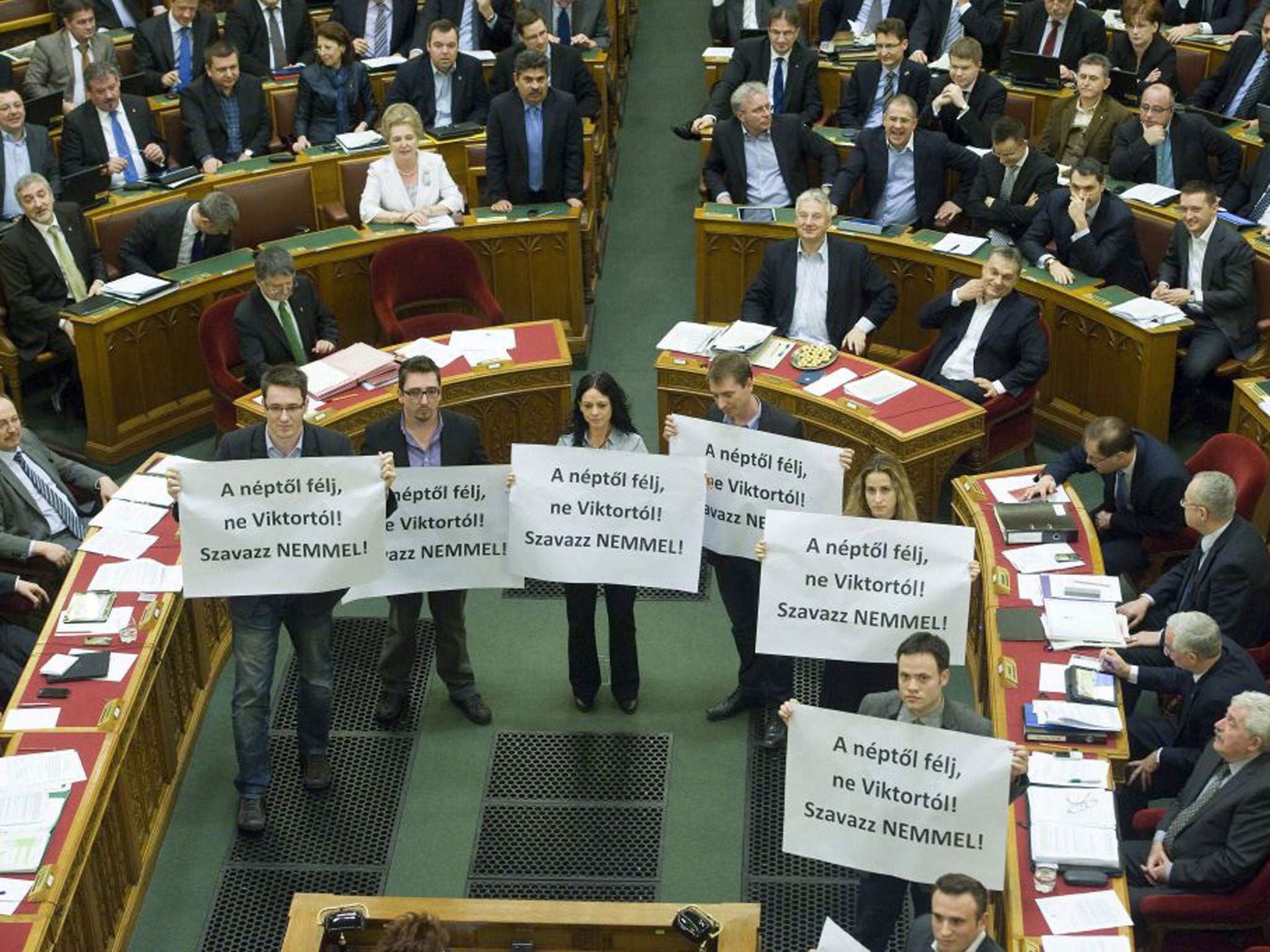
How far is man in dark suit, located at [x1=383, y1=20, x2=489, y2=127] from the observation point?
40.0 feet

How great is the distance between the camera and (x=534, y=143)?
1126cm

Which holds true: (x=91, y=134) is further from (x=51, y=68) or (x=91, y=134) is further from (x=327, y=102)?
(x=327, y=102)

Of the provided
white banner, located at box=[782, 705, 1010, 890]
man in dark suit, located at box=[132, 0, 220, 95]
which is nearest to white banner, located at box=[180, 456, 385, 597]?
white banner, located at box=[782, 705, 1010, 890]

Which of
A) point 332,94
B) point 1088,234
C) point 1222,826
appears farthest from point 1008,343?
point 332,94

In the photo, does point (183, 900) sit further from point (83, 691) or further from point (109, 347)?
point (109, 347)

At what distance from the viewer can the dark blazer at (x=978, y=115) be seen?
11.7 metres

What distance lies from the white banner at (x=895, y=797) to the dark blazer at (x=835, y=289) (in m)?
4.17

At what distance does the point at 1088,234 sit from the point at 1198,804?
4784 millimetres

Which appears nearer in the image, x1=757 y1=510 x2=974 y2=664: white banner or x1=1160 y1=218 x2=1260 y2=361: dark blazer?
x1=757 y1=510 x2=974 y2=664: white banner

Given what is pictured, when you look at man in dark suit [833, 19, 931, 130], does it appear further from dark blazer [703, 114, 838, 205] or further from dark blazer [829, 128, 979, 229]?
dark blazer [829, 128, 979, 229]

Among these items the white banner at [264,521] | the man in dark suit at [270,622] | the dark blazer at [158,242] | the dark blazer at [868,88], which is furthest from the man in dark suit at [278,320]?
the dark blazer at [868,88]

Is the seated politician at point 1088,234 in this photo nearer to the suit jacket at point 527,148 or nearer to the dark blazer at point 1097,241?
the dark blazer at point 1097,241

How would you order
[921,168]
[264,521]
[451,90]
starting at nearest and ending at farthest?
[264,521] < [921,168] < [451,90]

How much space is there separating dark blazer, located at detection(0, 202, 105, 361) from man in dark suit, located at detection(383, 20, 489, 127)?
107 inches
